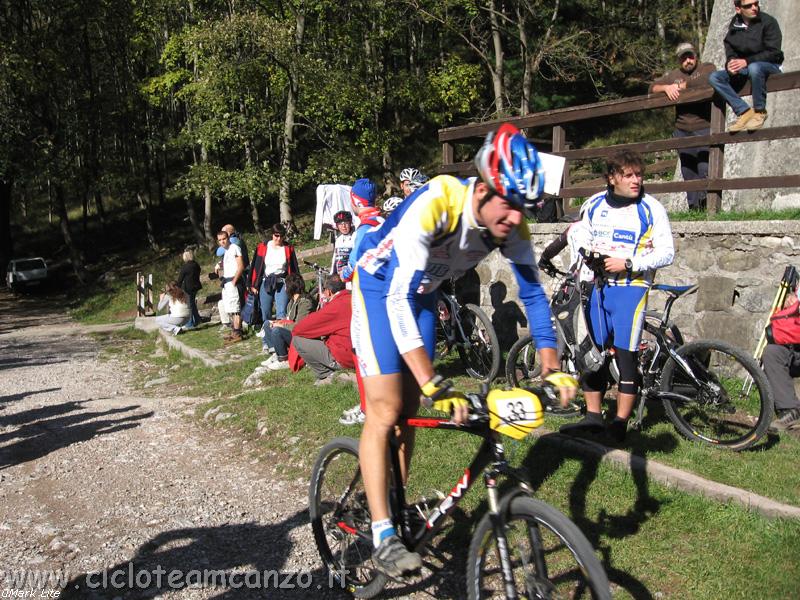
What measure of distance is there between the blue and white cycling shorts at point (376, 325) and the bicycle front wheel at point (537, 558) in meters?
0.84

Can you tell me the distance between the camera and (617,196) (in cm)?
543

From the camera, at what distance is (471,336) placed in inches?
333

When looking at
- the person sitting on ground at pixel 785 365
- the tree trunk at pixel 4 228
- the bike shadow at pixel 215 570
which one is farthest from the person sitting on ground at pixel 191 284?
the tree trunk at pixel 4 228

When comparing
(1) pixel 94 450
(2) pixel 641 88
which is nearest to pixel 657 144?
(1) pixel 94 450

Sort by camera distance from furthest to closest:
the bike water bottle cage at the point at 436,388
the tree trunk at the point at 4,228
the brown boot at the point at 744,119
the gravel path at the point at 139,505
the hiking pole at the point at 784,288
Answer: the tree trunk at the point at 4,228, the brown boot at the point at 744,119, the hiking pole at the point at 784,288, the gravel path at the point at 139,505, the bike water bottle cage at the point at 436,388

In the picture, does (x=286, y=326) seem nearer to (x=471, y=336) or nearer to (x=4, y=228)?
(x=471, y=336)

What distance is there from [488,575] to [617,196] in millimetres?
3224

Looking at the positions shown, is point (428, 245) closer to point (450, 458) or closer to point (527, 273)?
point (527, 273)

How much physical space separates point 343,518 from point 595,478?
1.80 meters

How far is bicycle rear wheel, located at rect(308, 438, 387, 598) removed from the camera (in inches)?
158


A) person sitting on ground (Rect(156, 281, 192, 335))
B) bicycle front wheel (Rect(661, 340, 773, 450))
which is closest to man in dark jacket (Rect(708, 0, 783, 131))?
bicycle front wheel (Rect(661, 340, 773, 450))

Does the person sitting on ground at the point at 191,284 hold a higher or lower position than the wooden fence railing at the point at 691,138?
lower

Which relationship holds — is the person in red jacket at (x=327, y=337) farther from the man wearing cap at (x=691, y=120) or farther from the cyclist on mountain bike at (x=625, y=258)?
the man wearing cap at (x=691, y=120)

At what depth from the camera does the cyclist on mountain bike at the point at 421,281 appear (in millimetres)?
3039
